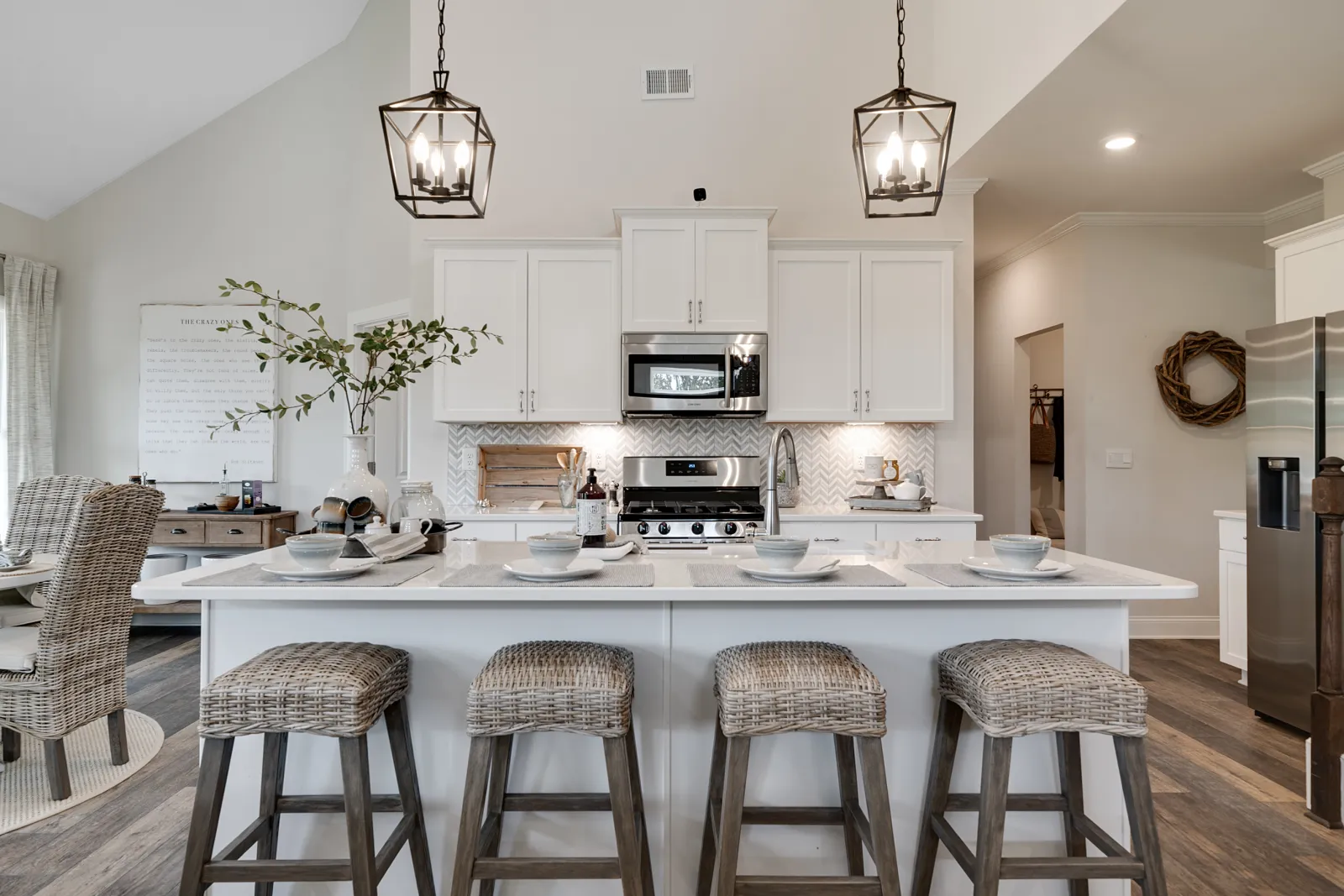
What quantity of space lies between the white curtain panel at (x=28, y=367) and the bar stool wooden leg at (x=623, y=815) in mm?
5082

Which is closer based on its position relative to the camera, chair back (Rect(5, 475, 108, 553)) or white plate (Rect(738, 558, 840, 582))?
white plate (Rect(738, 558, 840, 582))

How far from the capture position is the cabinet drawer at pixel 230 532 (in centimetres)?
468

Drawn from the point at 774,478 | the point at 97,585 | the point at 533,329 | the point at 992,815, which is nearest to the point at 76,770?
the point at 97,585

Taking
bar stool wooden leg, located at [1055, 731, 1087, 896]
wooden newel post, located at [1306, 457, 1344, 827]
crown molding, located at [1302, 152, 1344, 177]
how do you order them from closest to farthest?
bar stool wooden leg, located at [1055, 731, 1087, 896] < wooden newel post, located at [1306, 457, 1344, 827] < crown molding, located at [1302, 152, 1344, 177]

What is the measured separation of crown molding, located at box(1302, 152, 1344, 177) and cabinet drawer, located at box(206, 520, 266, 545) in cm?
633

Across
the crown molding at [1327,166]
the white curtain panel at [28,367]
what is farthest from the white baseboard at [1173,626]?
the white curtain panel at [28,367]

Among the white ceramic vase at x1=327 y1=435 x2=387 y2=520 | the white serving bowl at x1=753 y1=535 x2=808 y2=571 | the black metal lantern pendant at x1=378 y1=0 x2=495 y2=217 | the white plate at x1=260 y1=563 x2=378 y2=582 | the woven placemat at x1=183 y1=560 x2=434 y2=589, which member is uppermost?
the black metal lantern pendant at x1=378 y1=0 x2=495 y2=217

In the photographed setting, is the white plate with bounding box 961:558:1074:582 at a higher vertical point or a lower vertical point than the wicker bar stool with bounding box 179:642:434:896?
higher

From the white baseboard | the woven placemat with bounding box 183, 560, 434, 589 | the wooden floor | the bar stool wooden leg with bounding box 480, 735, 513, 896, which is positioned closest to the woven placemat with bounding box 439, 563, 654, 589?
the woven placemat with bounding box 183, 560, 434, 589

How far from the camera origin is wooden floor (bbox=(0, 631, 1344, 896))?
80.8 inches

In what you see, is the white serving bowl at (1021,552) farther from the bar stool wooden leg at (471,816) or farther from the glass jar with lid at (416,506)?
the glass jar with lid at (416,506)

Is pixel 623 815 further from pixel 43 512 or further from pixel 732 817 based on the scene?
pixel 43 512

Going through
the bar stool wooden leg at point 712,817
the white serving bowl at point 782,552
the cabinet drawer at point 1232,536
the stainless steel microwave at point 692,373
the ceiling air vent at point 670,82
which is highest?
the ceiling air vent at point 670,82

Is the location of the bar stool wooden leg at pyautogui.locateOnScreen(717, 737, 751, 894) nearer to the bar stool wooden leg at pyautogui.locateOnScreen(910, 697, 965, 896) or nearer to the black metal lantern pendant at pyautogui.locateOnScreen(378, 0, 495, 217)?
the bar stool wooden leg at pyautogui.locateOnScreen(910, 697, 965, 896)
